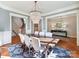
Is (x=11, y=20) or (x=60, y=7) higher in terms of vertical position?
(x=60, y=7)

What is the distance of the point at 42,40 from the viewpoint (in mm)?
1637

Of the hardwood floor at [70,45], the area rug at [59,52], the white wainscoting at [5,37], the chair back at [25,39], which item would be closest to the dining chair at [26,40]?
the chair back at [25,39]

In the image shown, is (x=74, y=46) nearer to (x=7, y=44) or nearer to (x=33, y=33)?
(x=33, y=33)

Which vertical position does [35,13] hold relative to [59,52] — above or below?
above

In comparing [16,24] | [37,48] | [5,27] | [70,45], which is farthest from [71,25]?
[5,27]

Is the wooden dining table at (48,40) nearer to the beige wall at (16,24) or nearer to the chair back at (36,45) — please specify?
the chair back at (36,45)

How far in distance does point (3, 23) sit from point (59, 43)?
102 cm

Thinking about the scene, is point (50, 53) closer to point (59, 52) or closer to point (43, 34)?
point (59, 52)

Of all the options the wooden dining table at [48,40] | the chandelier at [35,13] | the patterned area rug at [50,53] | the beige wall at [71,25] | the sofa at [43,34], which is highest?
the chandelier at [35,13]

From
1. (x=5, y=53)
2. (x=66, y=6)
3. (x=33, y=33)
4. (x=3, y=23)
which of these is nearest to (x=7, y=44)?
(x=5, y=53)

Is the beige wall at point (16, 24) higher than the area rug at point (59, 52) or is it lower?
higher

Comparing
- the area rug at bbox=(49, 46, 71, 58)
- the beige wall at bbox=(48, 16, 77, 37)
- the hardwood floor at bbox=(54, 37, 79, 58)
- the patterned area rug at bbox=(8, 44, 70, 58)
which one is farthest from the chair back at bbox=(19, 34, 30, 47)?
the beige wall at bbox=(48, 16, 77, 37)

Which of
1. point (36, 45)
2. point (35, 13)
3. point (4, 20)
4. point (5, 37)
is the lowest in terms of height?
point (36, 45)

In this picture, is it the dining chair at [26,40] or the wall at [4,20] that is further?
the dining chair at [26,40]
